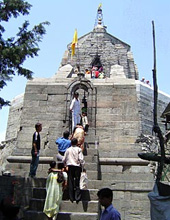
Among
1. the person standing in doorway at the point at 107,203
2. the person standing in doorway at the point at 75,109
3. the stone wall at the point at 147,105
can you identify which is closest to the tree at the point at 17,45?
the person standing in doorway at the point at 75,109

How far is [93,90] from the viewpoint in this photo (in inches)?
444

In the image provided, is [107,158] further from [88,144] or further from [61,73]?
[61,73]

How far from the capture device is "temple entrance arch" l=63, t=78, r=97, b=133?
1092 centimetres

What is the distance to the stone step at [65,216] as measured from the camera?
645 centimetres

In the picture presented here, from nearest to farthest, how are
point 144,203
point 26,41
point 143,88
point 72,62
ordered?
1. point 144,203
2. point 26,41
3. point 143,88
4. point 72,62

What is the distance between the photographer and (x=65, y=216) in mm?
6492

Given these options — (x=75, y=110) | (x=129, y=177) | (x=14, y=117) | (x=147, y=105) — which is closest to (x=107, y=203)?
(x=129, y=177)

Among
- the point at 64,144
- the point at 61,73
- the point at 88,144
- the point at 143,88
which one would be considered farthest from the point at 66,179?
the point at 143,88

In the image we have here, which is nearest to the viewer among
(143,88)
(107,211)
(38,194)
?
(107,211)

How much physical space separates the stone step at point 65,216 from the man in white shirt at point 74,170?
0.41 meters

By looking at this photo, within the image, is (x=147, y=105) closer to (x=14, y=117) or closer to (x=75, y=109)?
(x=14, y=117)

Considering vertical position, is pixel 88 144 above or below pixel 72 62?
below

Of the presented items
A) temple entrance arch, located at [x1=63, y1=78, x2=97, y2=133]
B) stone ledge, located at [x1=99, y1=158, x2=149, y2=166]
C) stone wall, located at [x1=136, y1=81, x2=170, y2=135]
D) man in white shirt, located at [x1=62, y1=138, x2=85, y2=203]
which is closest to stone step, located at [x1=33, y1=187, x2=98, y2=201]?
man in white shirt, located at [x1=62, y1=138, x2=85, y2=203]

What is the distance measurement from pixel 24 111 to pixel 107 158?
359cm
